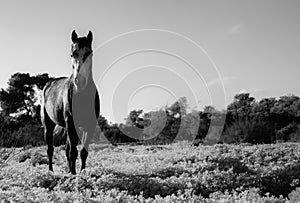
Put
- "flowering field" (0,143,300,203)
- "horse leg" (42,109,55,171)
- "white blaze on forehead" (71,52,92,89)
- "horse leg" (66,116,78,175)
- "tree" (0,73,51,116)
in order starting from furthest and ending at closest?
"tree" (0,73,51,116)
"horse leg" (42,109,55,171)
"horse leg" (66,116,78,175)
"white blaze on forehead" (71,52,92,89)
"flowering field" (0,143,300,203)

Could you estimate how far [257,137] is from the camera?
33.5m

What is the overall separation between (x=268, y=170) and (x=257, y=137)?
23.9m

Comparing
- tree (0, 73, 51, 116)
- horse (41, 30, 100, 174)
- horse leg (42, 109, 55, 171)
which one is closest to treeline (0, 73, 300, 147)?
tree (0, 73, 51, 116)

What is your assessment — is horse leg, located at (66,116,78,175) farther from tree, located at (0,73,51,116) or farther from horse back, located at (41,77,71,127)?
tree, located at (0,73,51,116)

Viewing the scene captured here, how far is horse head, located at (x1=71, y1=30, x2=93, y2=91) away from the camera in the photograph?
912 cm

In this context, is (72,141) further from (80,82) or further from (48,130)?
(48,130)

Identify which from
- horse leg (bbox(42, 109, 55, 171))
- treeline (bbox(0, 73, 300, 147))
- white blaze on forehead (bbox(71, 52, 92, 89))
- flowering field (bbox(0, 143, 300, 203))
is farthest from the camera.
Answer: treeline (bbox(0, 73, 300, 147))

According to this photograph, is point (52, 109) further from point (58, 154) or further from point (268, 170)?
point (58, 154)

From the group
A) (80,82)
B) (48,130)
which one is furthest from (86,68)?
(48,130)

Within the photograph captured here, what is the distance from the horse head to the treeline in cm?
1600

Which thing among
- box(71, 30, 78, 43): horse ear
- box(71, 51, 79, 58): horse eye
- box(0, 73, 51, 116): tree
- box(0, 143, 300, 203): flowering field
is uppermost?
box(0, 73, 51, 116): tree

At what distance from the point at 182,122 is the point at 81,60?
1331 inches

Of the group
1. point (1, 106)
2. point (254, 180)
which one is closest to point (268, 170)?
point (254, 180)

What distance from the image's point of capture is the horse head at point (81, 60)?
9.12 m
